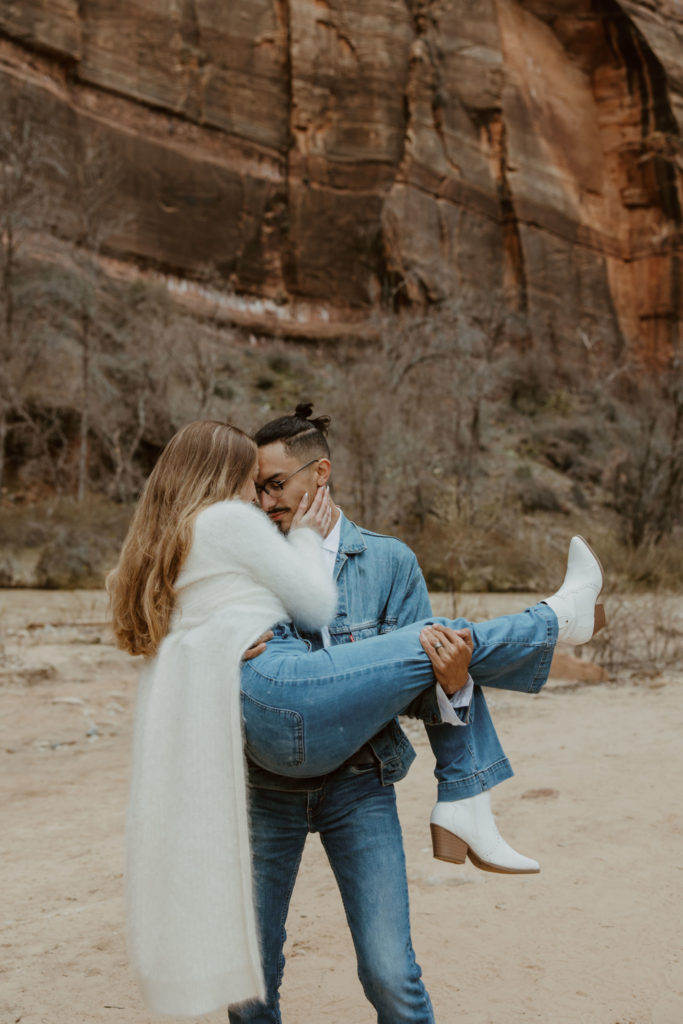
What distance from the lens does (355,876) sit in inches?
76.2

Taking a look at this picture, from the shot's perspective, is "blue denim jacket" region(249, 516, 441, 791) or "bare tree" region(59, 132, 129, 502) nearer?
"blue denim jacket" region(249, 516, 441, 791)

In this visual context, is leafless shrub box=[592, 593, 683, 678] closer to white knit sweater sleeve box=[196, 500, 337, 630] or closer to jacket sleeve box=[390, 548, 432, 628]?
jacket sleeve box=[390, 548, 432, 628]

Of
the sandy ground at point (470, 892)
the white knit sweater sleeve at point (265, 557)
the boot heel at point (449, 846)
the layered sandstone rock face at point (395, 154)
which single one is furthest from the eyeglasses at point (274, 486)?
the layered sandstone rock face at point (395, 154)

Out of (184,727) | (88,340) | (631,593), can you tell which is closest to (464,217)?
(88,340)

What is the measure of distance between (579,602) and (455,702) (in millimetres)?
419

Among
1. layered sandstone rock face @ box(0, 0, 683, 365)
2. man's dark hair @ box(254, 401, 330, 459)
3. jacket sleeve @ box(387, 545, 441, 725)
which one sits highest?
layered sandstone rock face @ box(0, 0, 683, 365)

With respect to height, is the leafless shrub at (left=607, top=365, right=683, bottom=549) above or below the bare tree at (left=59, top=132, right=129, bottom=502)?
below

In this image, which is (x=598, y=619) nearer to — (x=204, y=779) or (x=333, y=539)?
(x=333, y=539)

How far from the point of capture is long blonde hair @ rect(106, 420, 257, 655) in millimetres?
1928

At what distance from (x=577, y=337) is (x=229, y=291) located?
512 inches

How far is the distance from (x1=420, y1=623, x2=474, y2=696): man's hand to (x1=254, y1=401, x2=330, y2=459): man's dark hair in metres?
0.77

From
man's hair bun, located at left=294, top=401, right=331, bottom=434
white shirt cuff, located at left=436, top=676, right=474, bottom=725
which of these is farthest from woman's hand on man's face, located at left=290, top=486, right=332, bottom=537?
white shirt cuff, located at left=436, top=676, right=474, bottom=725

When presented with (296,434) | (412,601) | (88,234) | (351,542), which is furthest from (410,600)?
(88,234)

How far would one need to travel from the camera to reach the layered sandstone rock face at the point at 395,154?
93.7 feet
